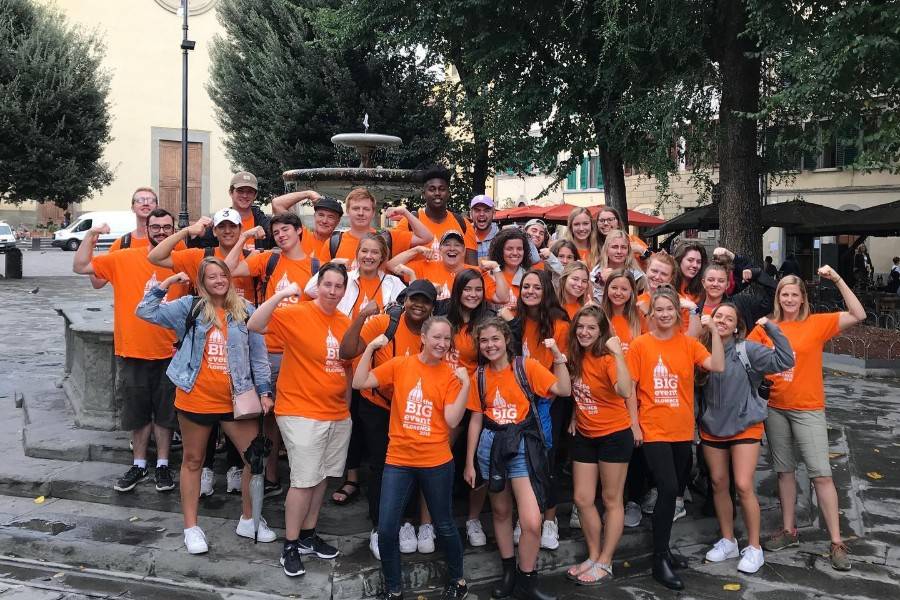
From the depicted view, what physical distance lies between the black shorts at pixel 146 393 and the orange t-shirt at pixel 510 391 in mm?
2380

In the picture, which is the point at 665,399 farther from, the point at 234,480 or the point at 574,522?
the point at 234,480

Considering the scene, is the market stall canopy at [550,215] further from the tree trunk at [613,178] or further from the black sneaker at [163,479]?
the black sneaker at [163,479]

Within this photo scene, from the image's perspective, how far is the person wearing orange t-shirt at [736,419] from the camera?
5148 mm

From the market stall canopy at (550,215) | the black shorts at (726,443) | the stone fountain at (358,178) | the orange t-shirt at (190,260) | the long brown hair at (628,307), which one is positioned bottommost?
the black shorts at (726,443)

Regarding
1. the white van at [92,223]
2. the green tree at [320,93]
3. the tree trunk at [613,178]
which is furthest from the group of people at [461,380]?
the white van at [92,223]

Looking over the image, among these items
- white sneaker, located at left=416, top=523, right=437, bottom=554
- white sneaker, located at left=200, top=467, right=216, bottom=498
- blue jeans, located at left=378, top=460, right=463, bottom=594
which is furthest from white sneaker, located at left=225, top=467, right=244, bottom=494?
blue jeans, located at left=378, top=460, right=463, bottom=594

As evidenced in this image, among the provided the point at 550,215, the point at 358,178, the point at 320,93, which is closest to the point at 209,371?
the point at 358,178

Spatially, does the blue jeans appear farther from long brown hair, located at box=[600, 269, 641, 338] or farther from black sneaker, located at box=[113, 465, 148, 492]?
black sneaker, located at box=[113, 465, 148, 492]

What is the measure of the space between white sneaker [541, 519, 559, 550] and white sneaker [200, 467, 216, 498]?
92.1 inches

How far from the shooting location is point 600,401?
4887 millimetres

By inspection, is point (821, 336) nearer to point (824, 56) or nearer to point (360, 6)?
point (824, 56)

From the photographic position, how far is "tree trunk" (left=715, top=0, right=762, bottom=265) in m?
12.6

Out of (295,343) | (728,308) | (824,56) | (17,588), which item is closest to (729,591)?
(728,308)

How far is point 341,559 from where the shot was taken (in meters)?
4.89
